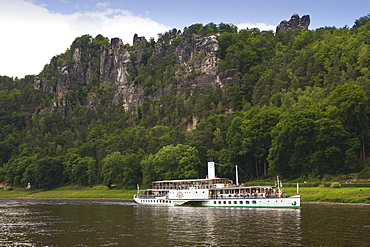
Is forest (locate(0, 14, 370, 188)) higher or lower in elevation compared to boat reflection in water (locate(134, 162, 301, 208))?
higher

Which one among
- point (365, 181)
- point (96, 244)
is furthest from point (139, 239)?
point (365, 181)

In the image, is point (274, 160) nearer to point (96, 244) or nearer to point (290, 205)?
point (290, 205)

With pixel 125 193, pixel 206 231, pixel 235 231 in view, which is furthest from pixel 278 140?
pixel 206 231

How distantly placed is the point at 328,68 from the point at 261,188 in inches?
3628

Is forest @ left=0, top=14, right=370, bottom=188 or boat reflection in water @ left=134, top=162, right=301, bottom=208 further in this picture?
forest @ left=0, top=14, right=370, bottom=188

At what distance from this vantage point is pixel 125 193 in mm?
144875

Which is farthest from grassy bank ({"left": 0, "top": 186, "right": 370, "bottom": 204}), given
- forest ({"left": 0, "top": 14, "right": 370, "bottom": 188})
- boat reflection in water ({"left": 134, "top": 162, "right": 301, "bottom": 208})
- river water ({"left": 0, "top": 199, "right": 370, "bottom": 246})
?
river water ({"left": 0, "top": 199, "right": 370, "bottom": 246})

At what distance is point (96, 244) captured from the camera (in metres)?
44.9

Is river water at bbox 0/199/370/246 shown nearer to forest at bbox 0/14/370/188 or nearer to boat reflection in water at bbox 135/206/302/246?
boat reflection in water at bbox 135/206/302/246

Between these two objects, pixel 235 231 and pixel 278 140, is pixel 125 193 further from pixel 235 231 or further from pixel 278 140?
pixel 235 231

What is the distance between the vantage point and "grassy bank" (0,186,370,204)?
82.4 meters

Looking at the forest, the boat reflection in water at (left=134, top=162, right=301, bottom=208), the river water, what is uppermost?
the forest

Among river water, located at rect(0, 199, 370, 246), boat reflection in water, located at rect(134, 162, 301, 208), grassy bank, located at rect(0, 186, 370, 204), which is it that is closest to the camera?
A: river water, located at rect(0, 199, 370, 246)

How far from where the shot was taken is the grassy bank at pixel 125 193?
8244 centimetres
